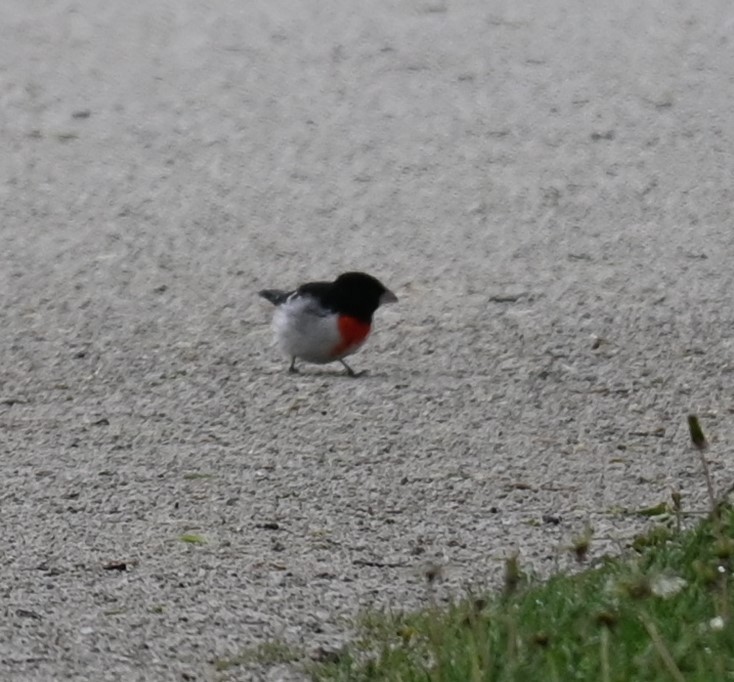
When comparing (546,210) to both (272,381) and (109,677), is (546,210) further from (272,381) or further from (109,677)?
(109,677)

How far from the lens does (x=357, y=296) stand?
279 inches

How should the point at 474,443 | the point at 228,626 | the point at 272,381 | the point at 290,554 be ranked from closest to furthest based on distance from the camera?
the point at 228,626 < the point at 290,554 < the point at 474,443 < the point at 272,381

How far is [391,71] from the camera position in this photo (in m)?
11.3

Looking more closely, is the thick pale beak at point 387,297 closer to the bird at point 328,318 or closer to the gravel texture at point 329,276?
the bird at point 328,318

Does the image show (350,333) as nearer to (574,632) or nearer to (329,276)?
(329,276)

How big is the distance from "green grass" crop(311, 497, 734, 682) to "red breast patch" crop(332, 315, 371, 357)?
7.80 feet

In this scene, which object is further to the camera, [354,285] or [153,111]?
[153,111]

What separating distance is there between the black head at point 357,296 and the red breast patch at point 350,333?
2 centimetres

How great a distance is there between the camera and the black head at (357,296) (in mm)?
7051

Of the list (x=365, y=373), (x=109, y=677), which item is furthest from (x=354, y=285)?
(x=109, y=677)

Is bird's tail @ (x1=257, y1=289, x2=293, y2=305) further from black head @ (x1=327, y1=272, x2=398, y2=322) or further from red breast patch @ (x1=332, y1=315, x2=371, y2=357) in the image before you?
red breast patch @ (x1=332, y1=315, x2=371, y2=357)

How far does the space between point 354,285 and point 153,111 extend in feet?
12.8

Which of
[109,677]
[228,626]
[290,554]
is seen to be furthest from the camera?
[290,554]

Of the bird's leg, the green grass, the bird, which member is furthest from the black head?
the green grass
